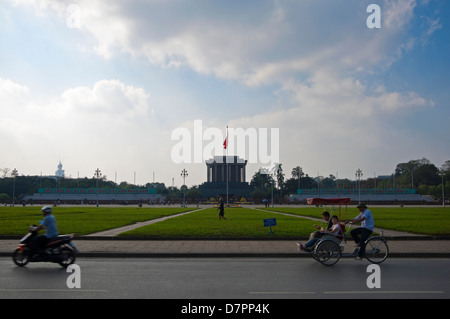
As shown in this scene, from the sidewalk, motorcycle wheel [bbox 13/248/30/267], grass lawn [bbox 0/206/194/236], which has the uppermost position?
motorcycle wheel [bbox 13/248/30/267]

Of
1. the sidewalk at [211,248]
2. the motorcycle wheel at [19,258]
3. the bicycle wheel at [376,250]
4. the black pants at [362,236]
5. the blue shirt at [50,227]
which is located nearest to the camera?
the blue shirt at [50,227]

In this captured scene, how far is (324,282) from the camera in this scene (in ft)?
30.5

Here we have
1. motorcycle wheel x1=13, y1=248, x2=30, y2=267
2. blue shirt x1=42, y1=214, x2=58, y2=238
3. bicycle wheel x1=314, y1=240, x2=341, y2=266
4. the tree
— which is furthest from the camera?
the tree

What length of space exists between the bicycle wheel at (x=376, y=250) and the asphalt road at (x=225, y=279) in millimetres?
281

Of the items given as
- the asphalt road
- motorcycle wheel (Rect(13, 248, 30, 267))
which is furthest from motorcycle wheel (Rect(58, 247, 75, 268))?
motorcycle wheel (Rect(13, 248, 30, 267))

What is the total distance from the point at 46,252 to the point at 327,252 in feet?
28.4

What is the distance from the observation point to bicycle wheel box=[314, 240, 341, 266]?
38.4 ft

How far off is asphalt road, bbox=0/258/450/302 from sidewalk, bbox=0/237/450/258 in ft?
2.39

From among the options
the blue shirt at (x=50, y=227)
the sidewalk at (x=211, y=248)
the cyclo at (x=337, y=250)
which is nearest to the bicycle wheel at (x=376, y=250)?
the cyclo at (x=337, y=250)

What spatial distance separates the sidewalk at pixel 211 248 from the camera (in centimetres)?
1374

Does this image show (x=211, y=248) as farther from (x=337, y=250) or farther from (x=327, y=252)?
(x=337, y=250)

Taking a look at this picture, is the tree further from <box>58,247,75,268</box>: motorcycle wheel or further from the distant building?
<box>58,247,75,268</box>: motorcycle wheel

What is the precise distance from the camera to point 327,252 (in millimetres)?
11781

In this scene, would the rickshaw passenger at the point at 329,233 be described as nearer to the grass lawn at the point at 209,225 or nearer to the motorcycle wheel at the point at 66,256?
the grass lawn at the point at 209,225
